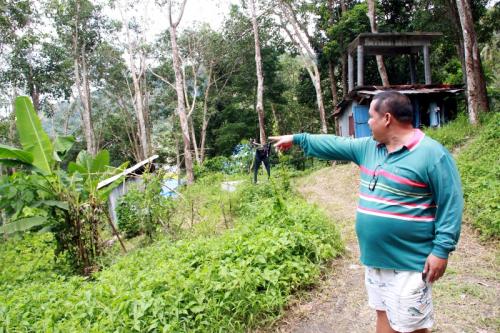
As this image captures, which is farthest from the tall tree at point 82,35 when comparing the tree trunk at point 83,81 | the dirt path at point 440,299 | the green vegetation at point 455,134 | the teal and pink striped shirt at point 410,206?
the teal and pink striped shirt at point 410,206

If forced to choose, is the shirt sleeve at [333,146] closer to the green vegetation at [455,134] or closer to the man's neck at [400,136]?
the man's neck at [400,136]

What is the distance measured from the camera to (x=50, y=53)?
1989cm

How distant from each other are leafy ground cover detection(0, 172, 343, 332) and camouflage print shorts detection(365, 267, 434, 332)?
5.38 feet

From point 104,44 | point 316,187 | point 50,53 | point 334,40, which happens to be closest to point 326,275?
point 316,187

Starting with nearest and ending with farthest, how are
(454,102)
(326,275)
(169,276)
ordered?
(169,276), (326,275), (454,102)

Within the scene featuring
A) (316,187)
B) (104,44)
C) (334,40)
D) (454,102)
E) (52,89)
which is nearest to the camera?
(316,187)

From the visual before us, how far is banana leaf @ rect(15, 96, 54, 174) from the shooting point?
6031mm

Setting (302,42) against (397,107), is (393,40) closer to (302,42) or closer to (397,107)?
(302,42)

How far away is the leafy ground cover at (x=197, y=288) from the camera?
10.1 feet

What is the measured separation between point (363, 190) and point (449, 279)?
2.57 meters

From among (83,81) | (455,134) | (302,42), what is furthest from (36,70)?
(455,134)

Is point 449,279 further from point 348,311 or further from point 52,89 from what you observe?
point 52,89

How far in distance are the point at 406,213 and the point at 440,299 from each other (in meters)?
2.18

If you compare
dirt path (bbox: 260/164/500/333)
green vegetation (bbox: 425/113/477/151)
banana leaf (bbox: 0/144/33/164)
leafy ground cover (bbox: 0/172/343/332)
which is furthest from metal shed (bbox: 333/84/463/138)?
banana leaf (bbox: 0/144/33/164)
